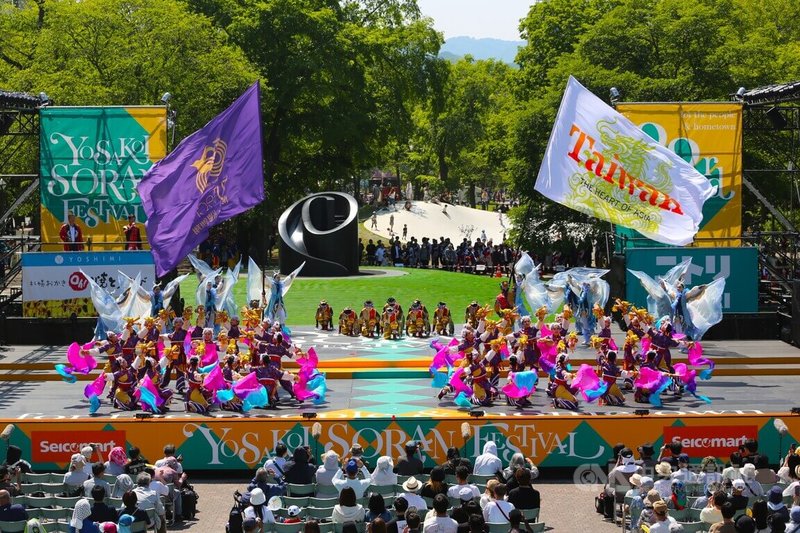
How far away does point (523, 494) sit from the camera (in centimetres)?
1393

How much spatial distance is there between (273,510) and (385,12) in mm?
43724

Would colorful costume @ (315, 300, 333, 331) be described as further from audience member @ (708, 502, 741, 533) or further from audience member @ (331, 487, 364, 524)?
audience member @ (708, 502, 741, 533)

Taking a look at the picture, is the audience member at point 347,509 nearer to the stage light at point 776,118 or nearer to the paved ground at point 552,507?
the paved ground at point 552,507

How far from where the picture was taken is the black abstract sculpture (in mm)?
38219

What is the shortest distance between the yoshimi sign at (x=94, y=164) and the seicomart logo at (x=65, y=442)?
12.1 metres

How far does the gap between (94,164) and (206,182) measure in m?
7.88

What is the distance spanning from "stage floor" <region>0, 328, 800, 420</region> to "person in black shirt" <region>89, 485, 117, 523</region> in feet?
22.0

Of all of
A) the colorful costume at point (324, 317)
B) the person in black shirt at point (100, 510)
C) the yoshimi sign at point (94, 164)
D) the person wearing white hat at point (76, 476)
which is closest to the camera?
the person in black shirt at point (100, 510)

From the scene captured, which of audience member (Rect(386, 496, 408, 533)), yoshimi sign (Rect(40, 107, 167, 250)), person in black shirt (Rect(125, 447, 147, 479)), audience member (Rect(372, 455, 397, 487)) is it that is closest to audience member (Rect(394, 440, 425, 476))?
audience member (Rect(372, 455, 397, 487))

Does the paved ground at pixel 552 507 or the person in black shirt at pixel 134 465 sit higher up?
the person in black shirt at pixel 134 465

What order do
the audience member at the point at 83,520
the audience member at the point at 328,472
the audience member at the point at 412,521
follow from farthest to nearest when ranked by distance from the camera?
1. the audience member at the point at 328,472
2. the audience member at the point at 83,520
3. the audience member at the point at 412,521

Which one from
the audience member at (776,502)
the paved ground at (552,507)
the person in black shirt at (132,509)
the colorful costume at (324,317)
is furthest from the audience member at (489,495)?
the colorful costume at (324,317)

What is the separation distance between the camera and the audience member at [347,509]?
12883 mm

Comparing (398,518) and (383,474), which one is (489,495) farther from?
(383,474)
